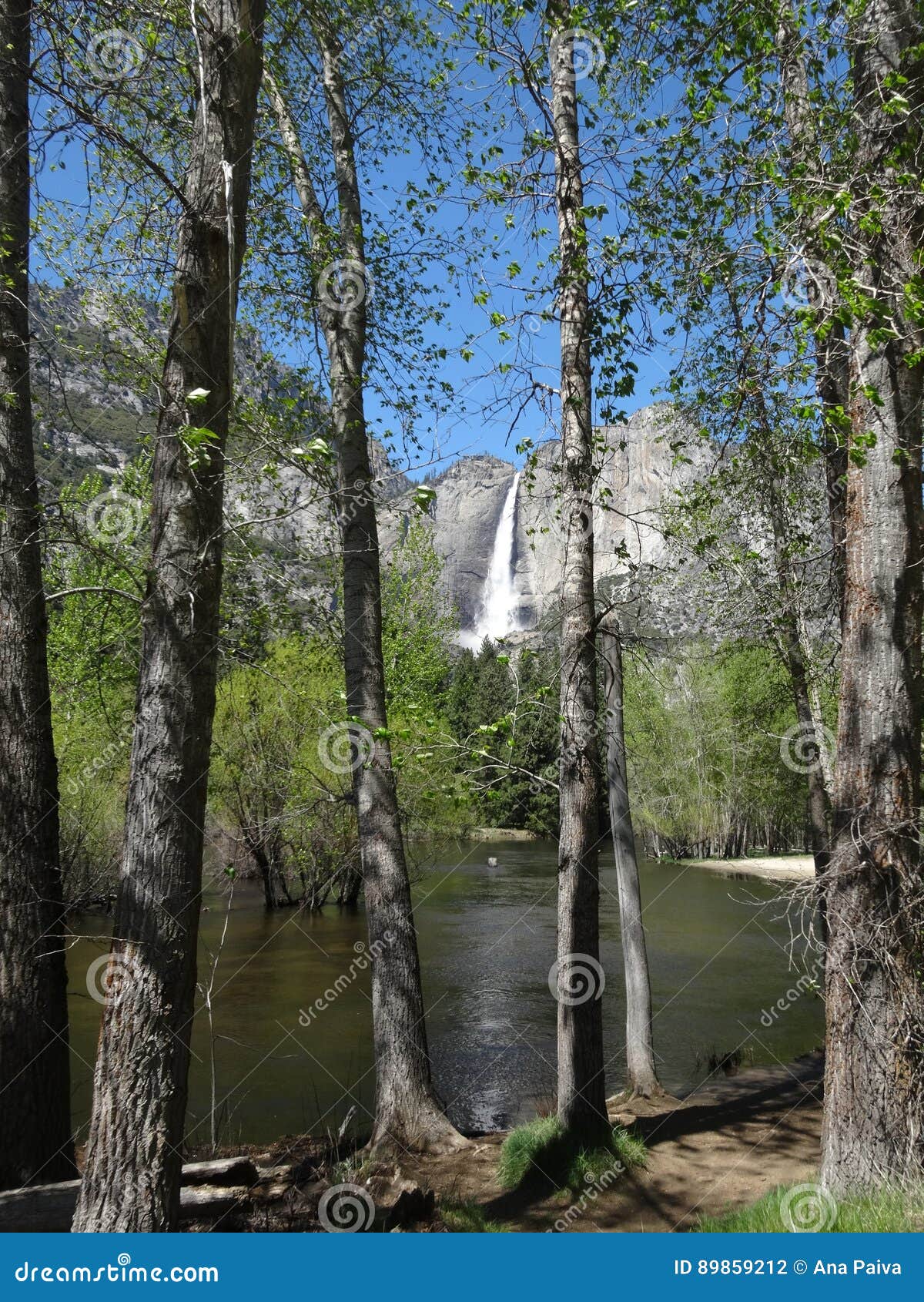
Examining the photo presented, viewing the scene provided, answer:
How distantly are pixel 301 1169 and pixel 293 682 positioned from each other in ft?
47.4

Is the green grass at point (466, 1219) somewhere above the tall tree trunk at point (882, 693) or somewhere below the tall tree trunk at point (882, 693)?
below

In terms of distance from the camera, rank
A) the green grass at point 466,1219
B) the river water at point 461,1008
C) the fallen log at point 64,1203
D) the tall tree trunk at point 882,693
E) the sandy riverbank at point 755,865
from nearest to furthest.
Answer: the tall tree trunk at point 882,693 → the fallen log at point 64,1203 → the green grass at point 466,1219 → the river water at point 461,1008 → the sandy riverbank at point 755,865

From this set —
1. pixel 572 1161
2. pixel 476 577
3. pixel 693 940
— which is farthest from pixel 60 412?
pixel 476 577

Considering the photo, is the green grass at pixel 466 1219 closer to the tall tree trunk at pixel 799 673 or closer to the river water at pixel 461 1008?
the river water at pixel 461 1008

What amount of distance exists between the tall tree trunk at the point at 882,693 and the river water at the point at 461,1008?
1.68 feet

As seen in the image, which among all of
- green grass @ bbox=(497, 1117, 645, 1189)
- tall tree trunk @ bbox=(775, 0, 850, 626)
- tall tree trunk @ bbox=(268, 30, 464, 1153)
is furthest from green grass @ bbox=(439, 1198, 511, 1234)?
tall tree trunk @ bbox=(775, 0, 850, 626)

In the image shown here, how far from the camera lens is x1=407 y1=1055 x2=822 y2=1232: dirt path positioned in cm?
539

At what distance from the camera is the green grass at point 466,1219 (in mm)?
5145

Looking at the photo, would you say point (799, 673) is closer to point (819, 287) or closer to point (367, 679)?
point (367, 679)

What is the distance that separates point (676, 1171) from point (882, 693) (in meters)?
3.70

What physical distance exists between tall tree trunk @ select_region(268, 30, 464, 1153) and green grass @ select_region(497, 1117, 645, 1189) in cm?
79

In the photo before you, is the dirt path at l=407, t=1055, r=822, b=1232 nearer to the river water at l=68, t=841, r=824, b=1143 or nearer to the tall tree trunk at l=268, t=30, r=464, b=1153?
the tall tree trunk at l=268, t=30, r=464, b=1153

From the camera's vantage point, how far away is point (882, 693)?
15.7ft

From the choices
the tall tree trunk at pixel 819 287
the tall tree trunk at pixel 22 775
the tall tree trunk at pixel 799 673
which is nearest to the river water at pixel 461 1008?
the tall tree trunk at pixel 22 775
